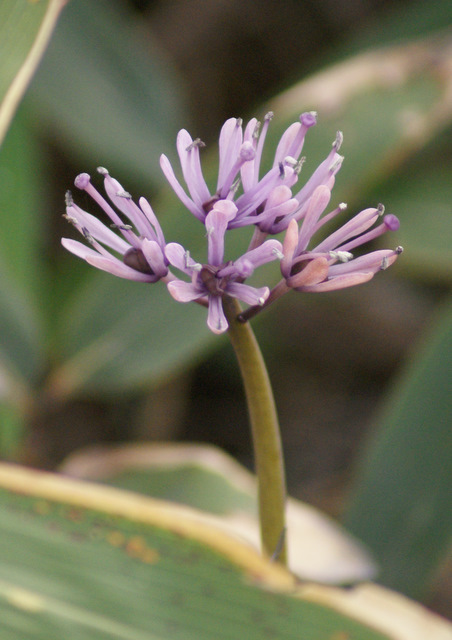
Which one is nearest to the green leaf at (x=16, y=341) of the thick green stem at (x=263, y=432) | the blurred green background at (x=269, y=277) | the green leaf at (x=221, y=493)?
the blurred green background at (x=269, y=277)

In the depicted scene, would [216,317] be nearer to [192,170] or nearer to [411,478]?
[192,170]

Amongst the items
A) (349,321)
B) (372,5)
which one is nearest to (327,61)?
(372,5)

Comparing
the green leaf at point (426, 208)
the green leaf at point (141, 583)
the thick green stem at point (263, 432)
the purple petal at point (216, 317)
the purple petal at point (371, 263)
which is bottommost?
the green leaf at point (141, 583)

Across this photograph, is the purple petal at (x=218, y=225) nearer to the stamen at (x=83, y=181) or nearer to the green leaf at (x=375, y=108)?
the stamen at (x=83, y=181)

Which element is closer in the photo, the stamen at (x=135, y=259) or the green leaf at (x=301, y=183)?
the stamen at (x=135, y=259)

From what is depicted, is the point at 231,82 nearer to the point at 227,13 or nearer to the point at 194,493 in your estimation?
the point at 227,13

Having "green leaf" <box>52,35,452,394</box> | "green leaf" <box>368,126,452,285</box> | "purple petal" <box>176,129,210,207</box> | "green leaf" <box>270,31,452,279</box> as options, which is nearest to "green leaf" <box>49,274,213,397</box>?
"green leaf" <box>52,35,452,394</box>

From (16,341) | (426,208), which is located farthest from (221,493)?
(426,208)

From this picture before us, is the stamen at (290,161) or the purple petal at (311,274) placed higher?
the stamen at (290,161)
